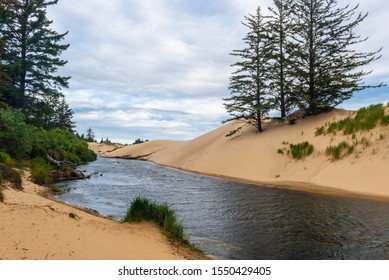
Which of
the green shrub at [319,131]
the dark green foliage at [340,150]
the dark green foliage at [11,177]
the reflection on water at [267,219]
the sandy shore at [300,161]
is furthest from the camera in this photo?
the green shrub at [319,131]

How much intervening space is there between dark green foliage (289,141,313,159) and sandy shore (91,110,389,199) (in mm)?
355

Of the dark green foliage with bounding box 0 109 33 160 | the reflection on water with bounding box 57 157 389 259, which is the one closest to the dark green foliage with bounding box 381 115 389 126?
the reflection on water with bounding box 57 157 389 259

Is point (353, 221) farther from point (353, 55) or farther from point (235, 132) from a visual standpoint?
point (235, 132)

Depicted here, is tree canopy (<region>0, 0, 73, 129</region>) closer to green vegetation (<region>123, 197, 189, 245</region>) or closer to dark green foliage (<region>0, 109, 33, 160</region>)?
dark green foliage (<region>0, 109, 33, 160</region>)

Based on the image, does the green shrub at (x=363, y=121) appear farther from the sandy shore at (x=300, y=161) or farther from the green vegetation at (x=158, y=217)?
the green vegetation at (x=158, y=217)

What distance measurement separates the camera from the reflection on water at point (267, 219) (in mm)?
6582

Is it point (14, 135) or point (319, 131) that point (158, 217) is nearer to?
point (14, 135)

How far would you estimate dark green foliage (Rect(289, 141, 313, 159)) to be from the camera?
1824cm

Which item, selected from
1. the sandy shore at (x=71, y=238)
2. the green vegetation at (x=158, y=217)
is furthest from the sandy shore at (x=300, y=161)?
the sandy shore at (x=71, y=238)

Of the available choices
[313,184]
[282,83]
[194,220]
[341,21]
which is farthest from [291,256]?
[341,21]

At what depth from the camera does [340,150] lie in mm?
16453

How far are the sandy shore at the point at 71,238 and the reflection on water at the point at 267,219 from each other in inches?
52.0

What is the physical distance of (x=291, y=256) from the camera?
6.24 meters

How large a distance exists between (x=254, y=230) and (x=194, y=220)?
1.95 m
